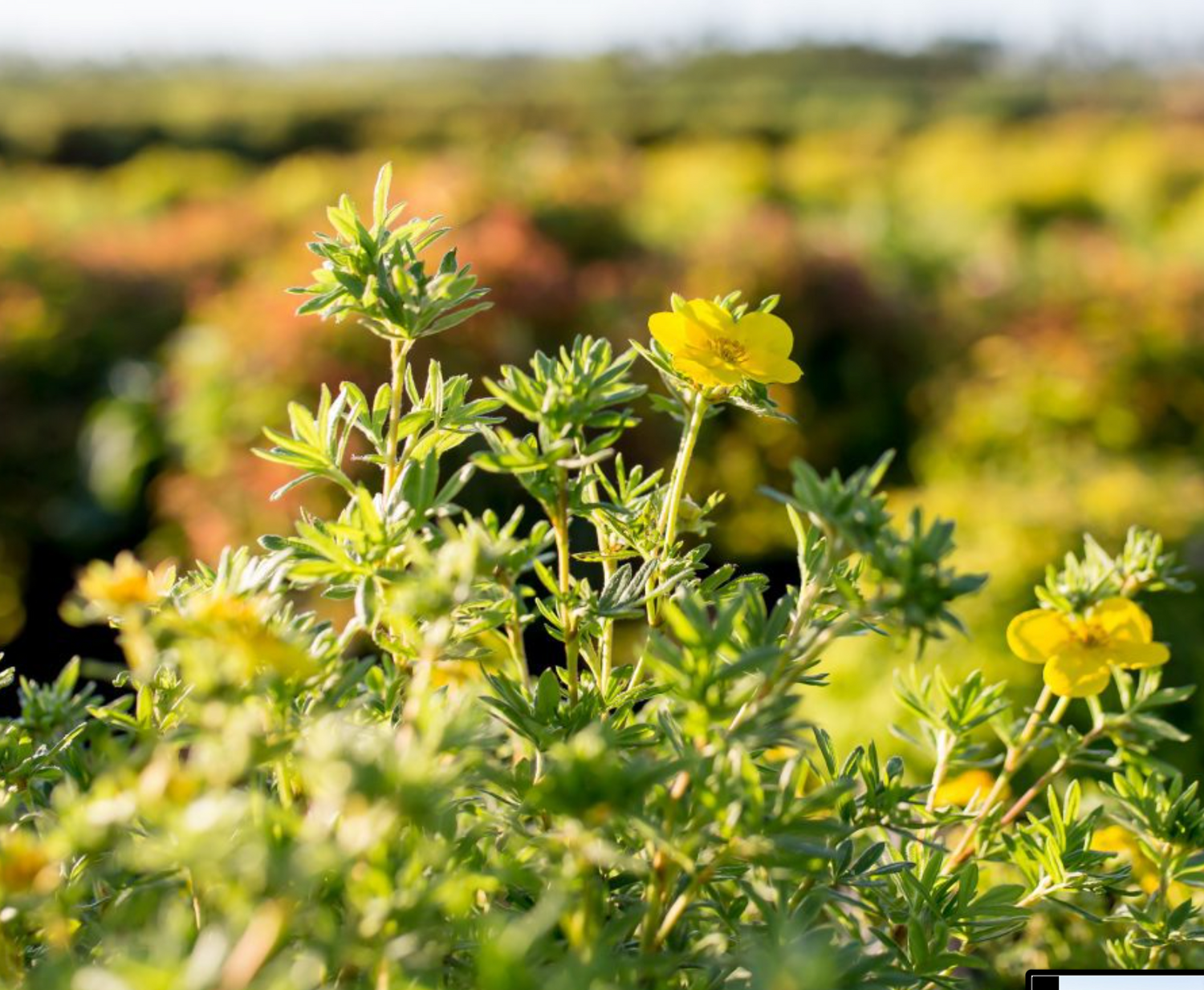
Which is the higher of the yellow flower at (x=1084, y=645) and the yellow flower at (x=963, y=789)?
the yellow flower at (x=1084, y=645)

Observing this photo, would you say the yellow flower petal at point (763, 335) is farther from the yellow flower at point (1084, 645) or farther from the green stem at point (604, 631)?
the yellow flower at point (1084, 645)

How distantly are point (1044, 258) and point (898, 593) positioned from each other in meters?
8.12

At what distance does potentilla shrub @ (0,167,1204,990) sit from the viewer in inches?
25.3

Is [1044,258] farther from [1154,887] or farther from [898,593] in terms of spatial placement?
[898,593]

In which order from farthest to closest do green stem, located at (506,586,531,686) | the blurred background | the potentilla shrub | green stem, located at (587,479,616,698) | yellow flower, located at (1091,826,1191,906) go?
the blurred background, yellow flower, located at (1091,826,1191,906), green stem, located at (587,479,616,698), green stem, located at (506,586,531,686), the potentilla shrub

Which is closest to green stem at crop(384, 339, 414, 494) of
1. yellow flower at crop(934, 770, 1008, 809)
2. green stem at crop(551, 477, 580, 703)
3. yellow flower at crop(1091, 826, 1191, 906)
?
green stem at crop(551, 477, 580, 703)

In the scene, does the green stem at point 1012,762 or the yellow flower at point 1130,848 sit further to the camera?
the yellow flower at point 1130,848

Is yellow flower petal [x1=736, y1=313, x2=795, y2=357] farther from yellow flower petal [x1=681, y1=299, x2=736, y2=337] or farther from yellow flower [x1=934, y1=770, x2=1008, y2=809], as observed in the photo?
yellow flower [x1=934, y1=770, x2=1008, y2=809]

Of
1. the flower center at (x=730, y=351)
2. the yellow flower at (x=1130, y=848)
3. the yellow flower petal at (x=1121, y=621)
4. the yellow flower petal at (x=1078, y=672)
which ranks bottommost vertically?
the yellow flower at (x=1130, y=848)

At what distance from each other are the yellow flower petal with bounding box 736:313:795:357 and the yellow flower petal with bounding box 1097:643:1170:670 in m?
0.35

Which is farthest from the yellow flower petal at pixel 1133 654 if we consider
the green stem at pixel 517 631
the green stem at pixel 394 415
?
the green stem at pixel 394 415

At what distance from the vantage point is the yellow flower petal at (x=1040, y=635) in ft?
2.99

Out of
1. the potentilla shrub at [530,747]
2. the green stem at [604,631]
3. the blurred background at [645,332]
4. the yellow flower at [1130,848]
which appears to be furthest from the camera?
the blurred background at [645,332]

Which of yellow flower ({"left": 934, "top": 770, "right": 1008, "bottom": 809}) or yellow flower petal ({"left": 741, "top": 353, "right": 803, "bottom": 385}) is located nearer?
yellow flower petal ({"left": 741, "top": 353, "right": 803, "bottom": 385})
